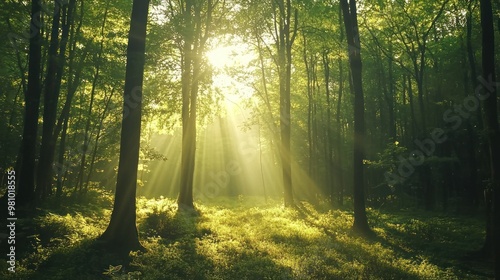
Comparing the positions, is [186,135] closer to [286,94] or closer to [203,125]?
[203,125]

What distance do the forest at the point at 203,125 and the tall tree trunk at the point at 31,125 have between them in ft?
0.17

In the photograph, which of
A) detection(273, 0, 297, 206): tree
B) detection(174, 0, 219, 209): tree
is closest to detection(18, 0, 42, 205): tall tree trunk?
detection(174, 0, 219, 209): tree

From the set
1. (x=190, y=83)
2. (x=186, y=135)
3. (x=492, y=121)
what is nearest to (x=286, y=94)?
(x=190, y=83)

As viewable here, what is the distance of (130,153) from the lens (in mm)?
10461

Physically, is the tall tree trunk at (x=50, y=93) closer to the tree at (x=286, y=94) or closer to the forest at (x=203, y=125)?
the forest at (x=203, y=125)

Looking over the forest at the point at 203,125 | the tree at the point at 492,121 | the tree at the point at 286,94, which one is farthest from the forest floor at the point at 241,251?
the tree at the point at 286,94

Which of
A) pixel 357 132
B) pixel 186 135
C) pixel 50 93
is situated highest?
pixel 50 93

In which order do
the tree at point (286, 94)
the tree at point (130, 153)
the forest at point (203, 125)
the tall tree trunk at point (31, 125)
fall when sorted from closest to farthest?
the forest at point (203, 125) < the tree at point (130, 153) < the tall tree trunk at point (31, 125) < the tree at point (286, 94)

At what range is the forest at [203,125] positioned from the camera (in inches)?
373

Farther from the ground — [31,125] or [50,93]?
[50,93]

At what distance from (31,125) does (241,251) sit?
907 cm

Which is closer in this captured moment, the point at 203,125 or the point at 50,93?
the point at 50,93

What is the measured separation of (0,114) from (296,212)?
2113 cm

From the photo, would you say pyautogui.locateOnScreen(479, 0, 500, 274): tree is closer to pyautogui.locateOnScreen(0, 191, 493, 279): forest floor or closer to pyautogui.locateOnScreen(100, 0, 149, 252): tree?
pyautogui.locateOnScreen(0, 191, 493, 279): forest floor
